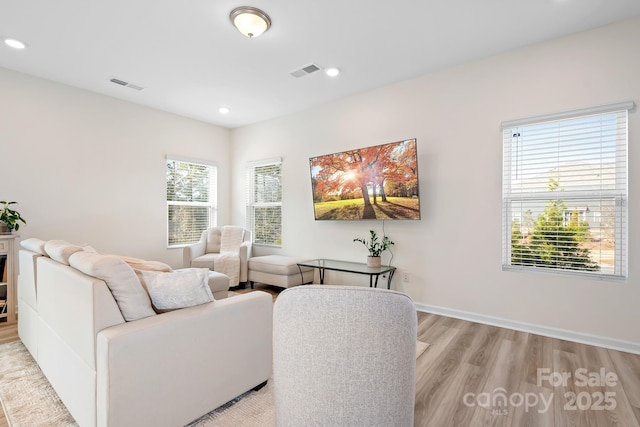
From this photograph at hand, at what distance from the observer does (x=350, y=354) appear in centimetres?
96

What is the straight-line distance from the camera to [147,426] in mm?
1402

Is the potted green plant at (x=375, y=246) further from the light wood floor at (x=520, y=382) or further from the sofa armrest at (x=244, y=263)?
the sofa armrest at (x=244, y=263)

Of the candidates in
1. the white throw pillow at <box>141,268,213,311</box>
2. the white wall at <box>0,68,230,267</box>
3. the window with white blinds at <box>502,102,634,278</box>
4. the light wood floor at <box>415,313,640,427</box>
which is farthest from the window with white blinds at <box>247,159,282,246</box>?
the white throw pillow at <box>141,268,213,311</box>

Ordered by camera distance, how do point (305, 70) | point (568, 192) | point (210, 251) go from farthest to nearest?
1. point (210, 251)
2. point (305, 70)
3. point (568, 192)

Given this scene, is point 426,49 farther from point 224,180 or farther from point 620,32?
point 224,180

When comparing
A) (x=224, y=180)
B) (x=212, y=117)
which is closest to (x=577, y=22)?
(x=212, y=117)

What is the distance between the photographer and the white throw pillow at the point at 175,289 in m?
1.62

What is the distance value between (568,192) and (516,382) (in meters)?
1.75

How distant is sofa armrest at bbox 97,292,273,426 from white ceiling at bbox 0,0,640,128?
2247 millimetres

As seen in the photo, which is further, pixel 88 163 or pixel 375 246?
pixel 88 163

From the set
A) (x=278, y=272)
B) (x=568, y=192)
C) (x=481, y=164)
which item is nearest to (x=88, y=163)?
(x=278, y=272)

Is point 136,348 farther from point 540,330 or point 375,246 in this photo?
point 540,330

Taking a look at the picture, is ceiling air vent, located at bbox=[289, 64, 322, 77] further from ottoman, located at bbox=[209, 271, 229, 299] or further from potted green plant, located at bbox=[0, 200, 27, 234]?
potted green plant, located at bbox=[0, 200, 27, 234]

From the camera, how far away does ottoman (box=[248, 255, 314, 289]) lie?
4156 mm
